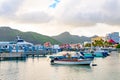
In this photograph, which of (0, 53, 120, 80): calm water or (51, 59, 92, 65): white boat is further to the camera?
(51, 59, 92, 65): white boat

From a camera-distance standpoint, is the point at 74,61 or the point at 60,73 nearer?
the point at 60,73

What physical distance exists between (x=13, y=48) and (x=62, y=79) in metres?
98.4

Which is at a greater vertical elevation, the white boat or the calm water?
the white boat

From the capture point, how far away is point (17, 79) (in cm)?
5347

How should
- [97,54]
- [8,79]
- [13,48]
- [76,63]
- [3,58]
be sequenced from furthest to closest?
[13,48], [97,54], [3,58], [76,63], [8,79]

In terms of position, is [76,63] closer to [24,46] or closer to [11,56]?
[11,56]

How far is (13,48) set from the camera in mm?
149750

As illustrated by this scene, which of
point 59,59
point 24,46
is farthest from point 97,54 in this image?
point 59,59

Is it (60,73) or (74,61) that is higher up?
(74,61)

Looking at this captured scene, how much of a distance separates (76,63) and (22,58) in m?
32.2

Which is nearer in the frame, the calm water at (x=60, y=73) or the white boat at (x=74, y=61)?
the calm water at (x=60, y=73)

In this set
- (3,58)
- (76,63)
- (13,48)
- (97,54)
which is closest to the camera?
(76,63)

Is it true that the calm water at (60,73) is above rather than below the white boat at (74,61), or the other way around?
below

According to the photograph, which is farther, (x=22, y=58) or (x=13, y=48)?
(x=13, y=48)
